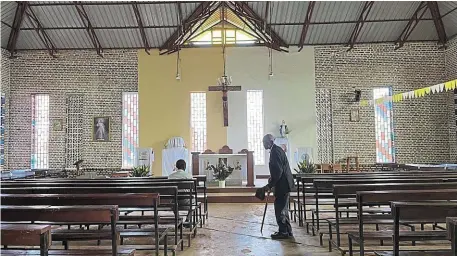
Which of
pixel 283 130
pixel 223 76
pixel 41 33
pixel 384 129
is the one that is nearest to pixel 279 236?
pixel 283 130

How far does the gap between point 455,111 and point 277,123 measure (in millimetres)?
6236

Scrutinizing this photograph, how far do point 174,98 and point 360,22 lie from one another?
22.9 feet

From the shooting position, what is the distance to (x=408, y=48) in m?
14.7

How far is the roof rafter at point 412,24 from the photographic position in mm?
13190

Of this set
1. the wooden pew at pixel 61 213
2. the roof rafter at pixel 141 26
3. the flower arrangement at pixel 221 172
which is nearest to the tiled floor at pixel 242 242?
the wooden pew at pixel 61 213

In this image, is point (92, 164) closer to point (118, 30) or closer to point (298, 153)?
point (118, 30)

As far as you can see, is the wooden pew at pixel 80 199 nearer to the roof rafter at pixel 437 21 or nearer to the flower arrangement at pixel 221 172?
the flower arrangement at pixel 221 172

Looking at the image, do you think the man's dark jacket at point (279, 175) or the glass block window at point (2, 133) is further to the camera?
the glass block window at point (2, 133)

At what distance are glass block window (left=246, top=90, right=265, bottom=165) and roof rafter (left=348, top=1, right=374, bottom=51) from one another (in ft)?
12.2

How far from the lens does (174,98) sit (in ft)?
48.0

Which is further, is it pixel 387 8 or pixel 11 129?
pixel 11 129

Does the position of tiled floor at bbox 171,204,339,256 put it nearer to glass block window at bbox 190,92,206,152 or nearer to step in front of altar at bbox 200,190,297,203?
step in front of altar at bbox 200,190,297,203

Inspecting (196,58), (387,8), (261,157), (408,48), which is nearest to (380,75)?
(408,48)

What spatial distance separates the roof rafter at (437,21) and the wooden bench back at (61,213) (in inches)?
525
